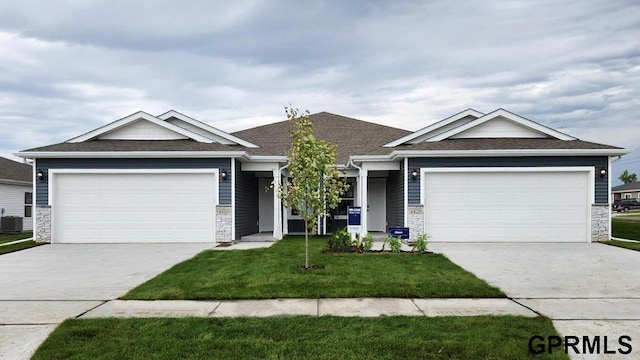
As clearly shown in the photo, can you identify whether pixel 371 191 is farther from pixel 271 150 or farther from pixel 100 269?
pixel 100 269

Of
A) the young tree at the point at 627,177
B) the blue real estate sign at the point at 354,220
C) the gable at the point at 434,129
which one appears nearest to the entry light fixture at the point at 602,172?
the gable at the point at 434,129

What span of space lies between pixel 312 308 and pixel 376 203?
13.7 meters

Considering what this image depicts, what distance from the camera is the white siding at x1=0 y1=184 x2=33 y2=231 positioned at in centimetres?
2162

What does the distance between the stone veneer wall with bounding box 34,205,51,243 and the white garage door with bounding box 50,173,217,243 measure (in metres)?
0.20

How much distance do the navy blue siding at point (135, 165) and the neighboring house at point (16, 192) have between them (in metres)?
8.29

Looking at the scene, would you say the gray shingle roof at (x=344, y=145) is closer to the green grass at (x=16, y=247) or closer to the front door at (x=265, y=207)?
the front door at (x=265, y=207)

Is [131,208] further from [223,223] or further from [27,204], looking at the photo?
[27,204]

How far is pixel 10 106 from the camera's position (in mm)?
19484

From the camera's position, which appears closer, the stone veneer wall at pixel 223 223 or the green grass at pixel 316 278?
the green grass at pixel 316 278

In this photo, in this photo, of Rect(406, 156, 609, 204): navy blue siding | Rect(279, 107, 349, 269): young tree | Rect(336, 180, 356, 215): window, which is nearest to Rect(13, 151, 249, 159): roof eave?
Rect(279, 107, 349, 269): young tree

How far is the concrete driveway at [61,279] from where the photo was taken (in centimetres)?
538

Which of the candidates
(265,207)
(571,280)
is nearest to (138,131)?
(265,207)

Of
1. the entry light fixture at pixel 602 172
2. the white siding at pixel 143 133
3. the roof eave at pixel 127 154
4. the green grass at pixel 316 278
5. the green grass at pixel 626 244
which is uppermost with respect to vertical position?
the white siding at pixel 143 133

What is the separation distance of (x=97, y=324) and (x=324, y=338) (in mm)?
2754
